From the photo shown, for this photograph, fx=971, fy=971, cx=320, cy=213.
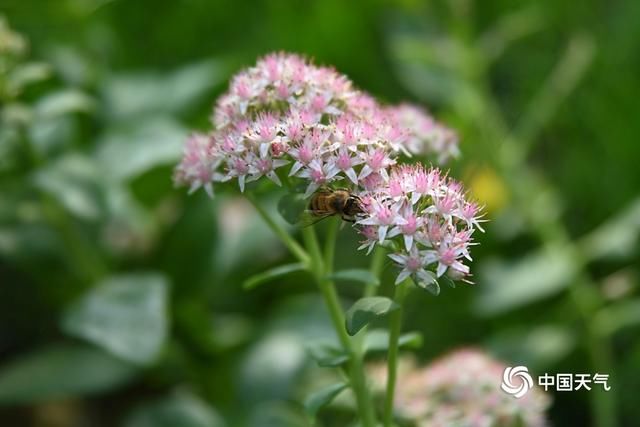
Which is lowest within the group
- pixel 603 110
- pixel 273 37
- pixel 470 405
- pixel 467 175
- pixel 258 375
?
pixel 470 405

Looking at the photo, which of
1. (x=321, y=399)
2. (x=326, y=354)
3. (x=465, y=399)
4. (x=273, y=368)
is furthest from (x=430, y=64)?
(x=321, y=399)

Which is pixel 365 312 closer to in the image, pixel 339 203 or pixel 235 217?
pixel 339 203

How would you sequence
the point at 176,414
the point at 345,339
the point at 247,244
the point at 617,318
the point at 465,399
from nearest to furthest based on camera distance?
the point at 345,339
the point at 465,399
the point at 176,414
the point at 617,318
the point at 247,244

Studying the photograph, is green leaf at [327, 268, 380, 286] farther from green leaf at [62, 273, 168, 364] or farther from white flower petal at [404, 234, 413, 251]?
green leaf at [62, 273, 168, 364]

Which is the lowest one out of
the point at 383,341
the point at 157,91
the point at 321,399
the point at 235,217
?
the point at 321,399

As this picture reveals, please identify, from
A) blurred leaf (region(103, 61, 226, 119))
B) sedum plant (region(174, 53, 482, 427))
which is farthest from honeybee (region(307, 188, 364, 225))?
blurred leaf (region(103, 61, 226, 119))

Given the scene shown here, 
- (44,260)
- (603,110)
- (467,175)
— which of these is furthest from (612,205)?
(44,260)

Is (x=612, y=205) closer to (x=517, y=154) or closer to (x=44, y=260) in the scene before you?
(x=517, y=154)
